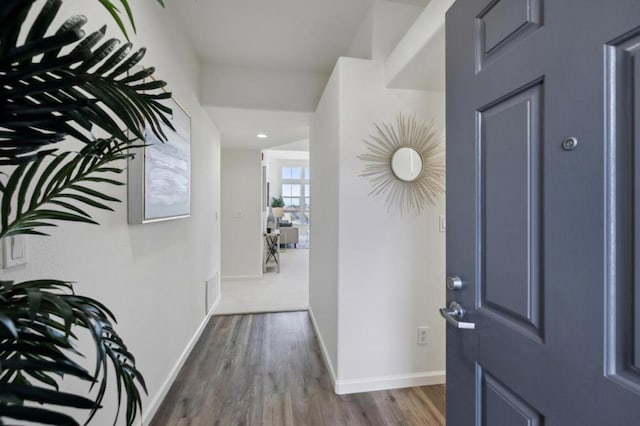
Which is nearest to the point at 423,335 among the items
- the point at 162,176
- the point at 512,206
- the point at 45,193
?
the point at 512,206

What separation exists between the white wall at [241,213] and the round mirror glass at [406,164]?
10.6 ft

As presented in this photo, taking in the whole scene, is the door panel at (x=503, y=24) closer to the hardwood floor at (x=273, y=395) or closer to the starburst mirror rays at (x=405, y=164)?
the starburst mirror rays at (x=405, y=164)

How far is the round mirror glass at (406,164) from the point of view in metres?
1.93

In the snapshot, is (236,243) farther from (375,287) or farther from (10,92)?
(10,92)

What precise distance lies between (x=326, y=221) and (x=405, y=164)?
800mm

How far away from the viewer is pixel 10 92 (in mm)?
433

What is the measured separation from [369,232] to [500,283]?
118cm

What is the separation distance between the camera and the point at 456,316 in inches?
36.6

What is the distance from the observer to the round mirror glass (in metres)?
1.93

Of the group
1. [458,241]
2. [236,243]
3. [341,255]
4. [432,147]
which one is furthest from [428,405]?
[236,243]

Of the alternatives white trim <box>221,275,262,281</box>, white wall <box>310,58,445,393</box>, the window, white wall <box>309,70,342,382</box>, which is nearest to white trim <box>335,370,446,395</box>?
white wall <box>310,58,445,393</box>

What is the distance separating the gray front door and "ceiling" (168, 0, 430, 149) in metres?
1.53

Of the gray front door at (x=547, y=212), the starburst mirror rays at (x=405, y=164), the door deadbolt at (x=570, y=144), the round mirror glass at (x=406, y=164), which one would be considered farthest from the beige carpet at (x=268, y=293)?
the door deadbolt at (x=570, y=144)

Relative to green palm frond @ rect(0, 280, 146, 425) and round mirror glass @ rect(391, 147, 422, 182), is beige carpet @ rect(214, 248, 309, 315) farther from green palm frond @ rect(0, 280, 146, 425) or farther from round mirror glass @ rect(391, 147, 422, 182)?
green palm frond @ rect(0, 280, 146, 425)
